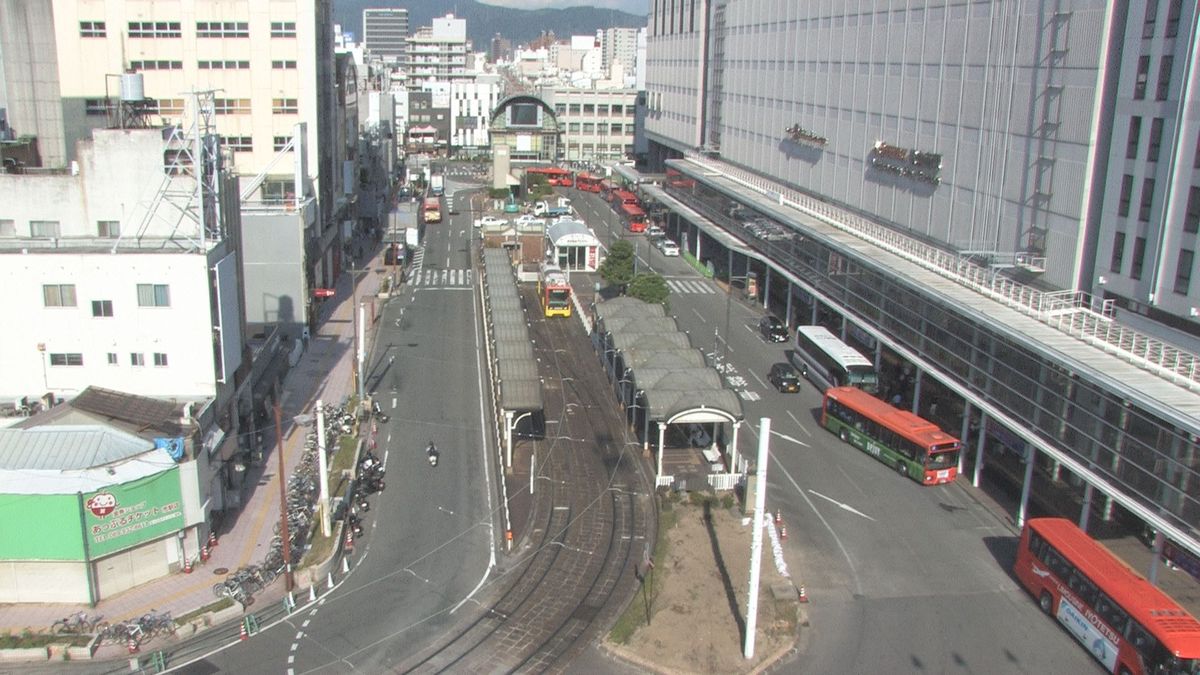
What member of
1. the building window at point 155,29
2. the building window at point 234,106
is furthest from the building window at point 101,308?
the building window at point 155,29

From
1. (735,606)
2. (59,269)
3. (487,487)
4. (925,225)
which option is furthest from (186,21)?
(735,606)

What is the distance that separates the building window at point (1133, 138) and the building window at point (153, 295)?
2960cm

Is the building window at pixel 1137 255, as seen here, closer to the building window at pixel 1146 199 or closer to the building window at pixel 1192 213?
the building window at pixel 1146 199

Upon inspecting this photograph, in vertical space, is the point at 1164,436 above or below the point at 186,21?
below

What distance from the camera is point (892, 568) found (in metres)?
27.2

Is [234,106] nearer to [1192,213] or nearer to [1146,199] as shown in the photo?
[1146,199]

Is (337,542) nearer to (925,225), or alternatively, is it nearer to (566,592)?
(566,592)

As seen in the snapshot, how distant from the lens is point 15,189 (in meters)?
32.1

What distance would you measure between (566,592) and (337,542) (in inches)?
269

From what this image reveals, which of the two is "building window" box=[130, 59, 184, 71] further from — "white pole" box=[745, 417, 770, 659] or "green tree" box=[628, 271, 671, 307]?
"white pole" box=[745, 417, 770, 659]

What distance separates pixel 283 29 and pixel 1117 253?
1790 inches

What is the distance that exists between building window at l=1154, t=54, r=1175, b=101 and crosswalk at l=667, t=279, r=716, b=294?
34170mm

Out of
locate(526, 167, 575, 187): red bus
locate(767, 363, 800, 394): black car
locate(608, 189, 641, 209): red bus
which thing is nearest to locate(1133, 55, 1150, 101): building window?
locate(767, 363, 800, 394): black car

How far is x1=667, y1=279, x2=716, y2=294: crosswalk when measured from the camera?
204 ft
